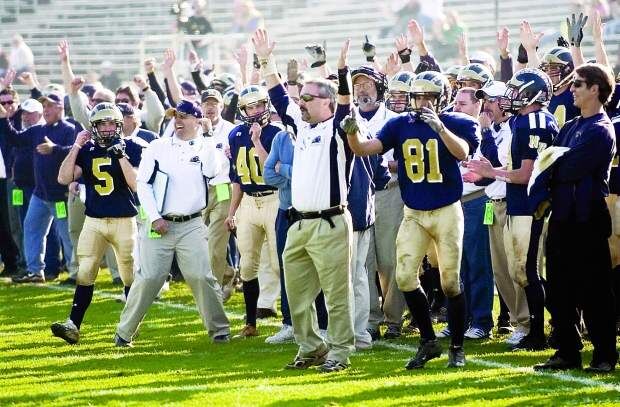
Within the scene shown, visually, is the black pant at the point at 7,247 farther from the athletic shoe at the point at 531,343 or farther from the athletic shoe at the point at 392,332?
the athletic shoe at the point at 531,343

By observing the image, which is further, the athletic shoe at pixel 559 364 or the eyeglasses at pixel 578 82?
the athletic shoe at pixel 559 364

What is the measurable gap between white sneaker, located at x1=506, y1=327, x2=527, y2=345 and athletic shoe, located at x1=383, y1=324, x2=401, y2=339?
39.2 inches

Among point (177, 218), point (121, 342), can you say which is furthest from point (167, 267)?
point (121, 342)

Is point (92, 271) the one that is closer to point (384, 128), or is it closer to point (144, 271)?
point (144, 271)

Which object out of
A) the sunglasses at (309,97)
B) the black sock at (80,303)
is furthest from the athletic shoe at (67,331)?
the sunglasses at (309,97)

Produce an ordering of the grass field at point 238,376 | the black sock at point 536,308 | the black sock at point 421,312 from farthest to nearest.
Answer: the black sock at point 536,308
the black sock at point 421,312
the grass field at point 238,376

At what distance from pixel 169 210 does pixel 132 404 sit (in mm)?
2879

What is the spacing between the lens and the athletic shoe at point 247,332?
1157cm

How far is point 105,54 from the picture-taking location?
30297 mm

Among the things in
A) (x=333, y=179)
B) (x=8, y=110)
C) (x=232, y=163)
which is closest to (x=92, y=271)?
(x=232, y=163)

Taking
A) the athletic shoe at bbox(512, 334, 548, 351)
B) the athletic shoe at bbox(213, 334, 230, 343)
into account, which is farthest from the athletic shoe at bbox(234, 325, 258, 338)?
the athletic shoe at bbox(512, 334, 548, 351)

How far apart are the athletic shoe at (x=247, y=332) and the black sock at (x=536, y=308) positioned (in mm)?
2498

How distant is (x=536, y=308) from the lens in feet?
33.7

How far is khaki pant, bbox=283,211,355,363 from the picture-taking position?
9391 mm
